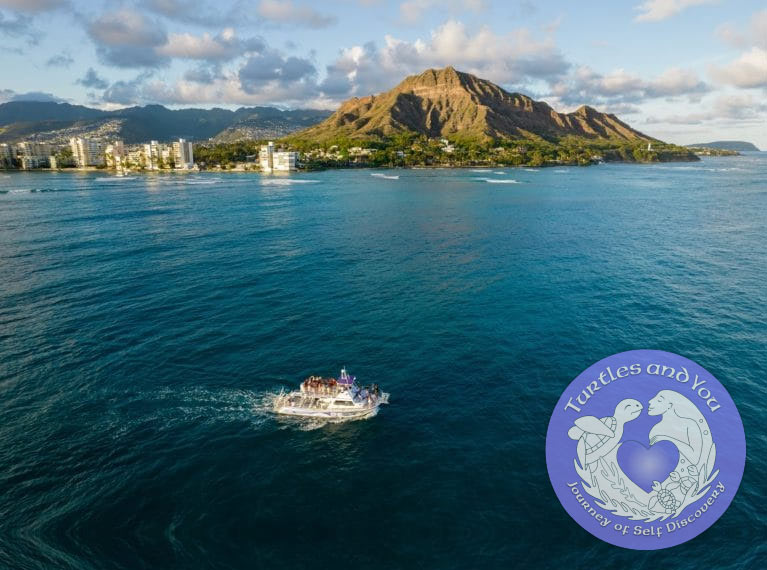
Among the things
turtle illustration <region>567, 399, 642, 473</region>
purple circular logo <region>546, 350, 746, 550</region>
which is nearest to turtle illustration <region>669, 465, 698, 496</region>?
purple circular logo <region>546, 350, 746, 550</region>

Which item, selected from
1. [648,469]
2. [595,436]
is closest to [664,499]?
[648,469]

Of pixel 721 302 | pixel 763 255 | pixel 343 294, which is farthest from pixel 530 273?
pixel 763 255

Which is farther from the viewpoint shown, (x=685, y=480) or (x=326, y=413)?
(x=326, y=413)

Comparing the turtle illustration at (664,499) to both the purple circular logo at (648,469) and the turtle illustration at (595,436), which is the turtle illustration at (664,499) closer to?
the purple circular logo at (648,469)

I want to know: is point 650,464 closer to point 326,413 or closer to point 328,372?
point 326,413

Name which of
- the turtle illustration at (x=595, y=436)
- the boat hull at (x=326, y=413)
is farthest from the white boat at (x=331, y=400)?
the turtle illustration at (x=595, y=436)
